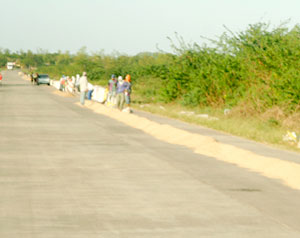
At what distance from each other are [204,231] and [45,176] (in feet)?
16.2

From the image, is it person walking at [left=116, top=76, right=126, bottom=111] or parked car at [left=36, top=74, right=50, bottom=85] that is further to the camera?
parked car at [left=36, top=74, right=50, bottom=85]

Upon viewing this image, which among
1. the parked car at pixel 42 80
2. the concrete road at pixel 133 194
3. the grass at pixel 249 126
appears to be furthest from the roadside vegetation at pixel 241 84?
the parked car at pixel 42 80

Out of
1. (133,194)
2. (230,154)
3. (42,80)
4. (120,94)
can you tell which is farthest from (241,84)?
(42,80)

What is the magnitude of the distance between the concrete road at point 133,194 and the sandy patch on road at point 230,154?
0.43m

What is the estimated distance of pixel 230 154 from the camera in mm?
16500

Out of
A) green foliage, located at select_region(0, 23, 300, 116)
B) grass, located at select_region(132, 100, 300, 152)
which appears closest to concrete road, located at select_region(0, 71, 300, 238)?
grass, located at select_region(132, 100, 300, 152)

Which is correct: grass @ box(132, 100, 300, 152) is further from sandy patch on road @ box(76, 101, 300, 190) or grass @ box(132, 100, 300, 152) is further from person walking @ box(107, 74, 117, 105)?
person walking @ box(107, 74, 117, 105)

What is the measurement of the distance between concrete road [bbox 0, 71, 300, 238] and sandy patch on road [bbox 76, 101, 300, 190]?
0.43m

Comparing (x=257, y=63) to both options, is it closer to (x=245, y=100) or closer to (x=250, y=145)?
(x=245, y=100)

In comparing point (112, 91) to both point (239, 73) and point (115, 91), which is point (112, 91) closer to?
point (115, 91)

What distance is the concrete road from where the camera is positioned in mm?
8180

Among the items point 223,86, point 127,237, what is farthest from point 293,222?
point 223,86

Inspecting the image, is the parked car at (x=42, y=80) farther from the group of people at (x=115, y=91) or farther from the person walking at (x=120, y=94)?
the person walking at (x=120, y=94)

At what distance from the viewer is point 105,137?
20.6 metres
